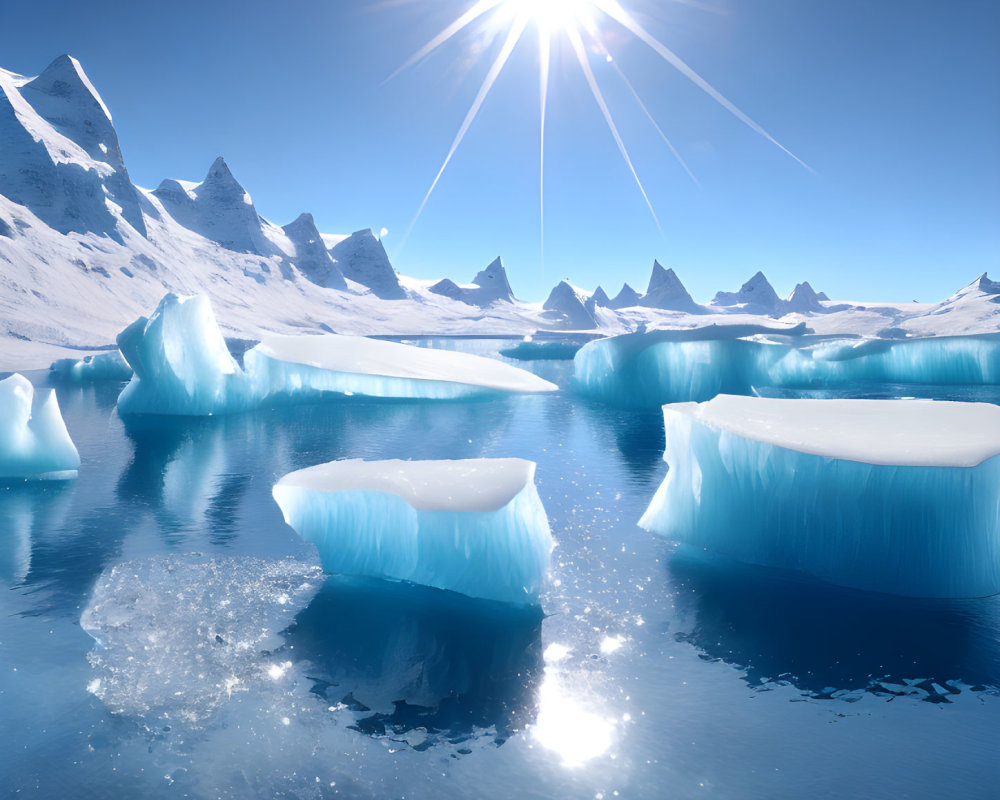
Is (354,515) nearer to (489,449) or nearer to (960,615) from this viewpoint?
(960,615)

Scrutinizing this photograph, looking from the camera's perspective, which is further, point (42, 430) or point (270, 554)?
point (42, 430)

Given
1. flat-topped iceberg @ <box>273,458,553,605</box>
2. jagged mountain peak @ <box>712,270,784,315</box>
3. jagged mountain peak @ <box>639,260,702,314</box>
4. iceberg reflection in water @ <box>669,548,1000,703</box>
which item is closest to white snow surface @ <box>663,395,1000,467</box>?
iceberg reflection in water @ <box>669,548,1000,703</box>

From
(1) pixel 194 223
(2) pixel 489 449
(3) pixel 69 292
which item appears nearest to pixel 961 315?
(2) pixel 489 449

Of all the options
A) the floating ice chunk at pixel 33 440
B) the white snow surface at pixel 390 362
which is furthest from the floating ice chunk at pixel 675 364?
the floating ice chunk at pixel 33 440

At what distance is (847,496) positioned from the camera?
612 centimetres

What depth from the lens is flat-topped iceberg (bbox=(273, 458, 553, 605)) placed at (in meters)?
5.58

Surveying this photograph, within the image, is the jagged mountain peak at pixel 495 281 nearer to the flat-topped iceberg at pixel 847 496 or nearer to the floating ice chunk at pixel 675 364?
the floating ice chunk at pixel 675 364

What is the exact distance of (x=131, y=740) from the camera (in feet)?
13.0

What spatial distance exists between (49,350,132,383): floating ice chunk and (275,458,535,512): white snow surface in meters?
20.8

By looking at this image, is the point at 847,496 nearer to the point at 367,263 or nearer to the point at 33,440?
the point at 33,440

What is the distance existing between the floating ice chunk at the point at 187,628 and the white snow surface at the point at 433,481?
38.4 inches

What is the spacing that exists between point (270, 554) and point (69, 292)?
45030mm

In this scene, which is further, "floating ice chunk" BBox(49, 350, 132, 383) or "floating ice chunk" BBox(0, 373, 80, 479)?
"floating ice chunk" BBox(49, 350, 132, 383)

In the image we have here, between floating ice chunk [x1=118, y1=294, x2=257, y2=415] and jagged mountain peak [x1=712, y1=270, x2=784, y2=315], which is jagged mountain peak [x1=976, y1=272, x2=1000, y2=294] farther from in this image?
jagged mountain peak [x1=712, y1=270, x2=784, y2=315]
